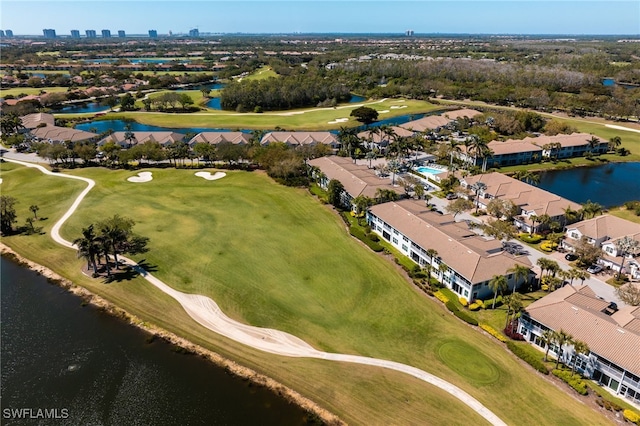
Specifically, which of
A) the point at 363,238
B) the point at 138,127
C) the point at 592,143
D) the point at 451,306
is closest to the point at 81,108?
the point at 138,127

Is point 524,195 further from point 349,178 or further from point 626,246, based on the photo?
point 349,178

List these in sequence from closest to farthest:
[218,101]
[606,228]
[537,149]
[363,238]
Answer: [606,228] → [363,238] → [537,149] → [218,101]

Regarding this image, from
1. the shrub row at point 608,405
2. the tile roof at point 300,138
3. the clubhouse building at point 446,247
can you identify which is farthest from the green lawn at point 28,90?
the shrub row at point 608,405

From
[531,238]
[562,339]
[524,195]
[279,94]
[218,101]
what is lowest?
[531,238]

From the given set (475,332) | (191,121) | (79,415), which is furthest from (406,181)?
(191,121)

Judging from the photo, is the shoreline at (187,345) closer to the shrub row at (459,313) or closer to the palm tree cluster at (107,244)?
the palm tree cluster at (107,244)

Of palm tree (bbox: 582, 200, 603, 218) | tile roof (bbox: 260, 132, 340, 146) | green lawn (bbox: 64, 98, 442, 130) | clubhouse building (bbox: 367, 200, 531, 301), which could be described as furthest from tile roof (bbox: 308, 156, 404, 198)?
green lawn (bbox: 64, 98, 442, 130)
